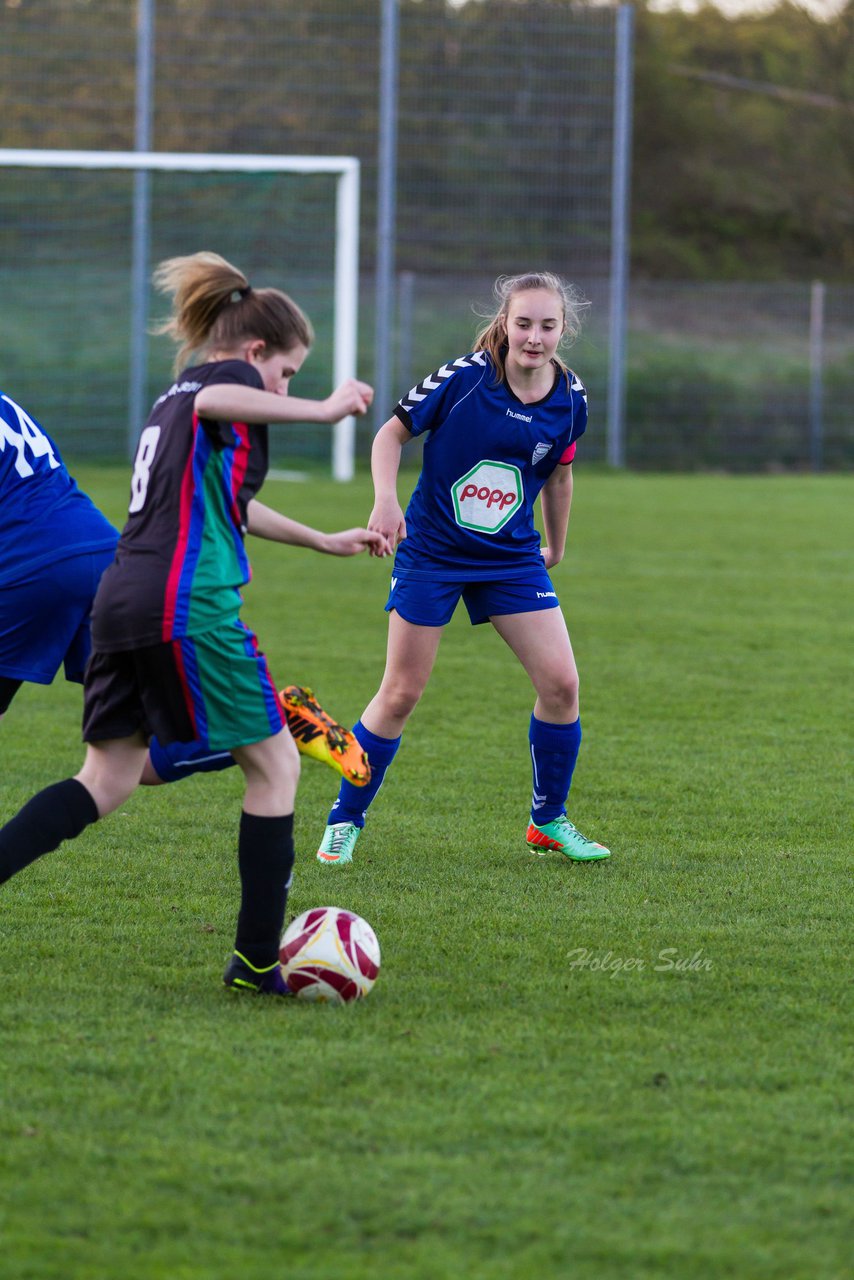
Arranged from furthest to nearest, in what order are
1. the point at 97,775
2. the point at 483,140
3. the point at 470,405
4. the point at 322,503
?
the point at 483,140, the point at 322,503, the point at 470,405, the point at 97,775

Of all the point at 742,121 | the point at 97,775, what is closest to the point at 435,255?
the point at 742,121

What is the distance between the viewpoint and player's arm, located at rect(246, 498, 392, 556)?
3.53 meters

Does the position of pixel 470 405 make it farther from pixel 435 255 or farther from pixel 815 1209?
pixel 435 255

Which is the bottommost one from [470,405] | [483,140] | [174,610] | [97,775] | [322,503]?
[322,503]

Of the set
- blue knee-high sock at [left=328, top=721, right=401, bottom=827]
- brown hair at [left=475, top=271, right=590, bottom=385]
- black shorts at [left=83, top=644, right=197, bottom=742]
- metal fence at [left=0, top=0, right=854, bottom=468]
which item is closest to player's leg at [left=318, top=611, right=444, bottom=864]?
blue knee-high sock at [left=328, top=721, right=401, bottom=827]

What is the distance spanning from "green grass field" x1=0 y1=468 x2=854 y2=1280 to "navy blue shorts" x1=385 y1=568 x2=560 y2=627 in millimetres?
684

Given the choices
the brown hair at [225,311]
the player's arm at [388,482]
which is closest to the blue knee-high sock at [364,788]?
the player's arm at [388,482]

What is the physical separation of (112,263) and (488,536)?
53.7ft

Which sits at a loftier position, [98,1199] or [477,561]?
[477,561]

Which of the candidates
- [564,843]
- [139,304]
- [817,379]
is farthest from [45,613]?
[817,379]

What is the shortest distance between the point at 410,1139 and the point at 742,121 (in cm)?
3860

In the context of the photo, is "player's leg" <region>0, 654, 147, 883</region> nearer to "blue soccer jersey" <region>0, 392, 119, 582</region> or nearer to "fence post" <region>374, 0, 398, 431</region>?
"blue soccer jersey" <region>0, 392, 119, 582</region>

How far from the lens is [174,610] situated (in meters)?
3.37

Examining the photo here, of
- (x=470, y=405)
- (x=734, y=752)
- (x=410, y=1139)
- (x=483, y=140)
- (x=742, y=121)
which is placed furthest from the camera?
(x=742, y=121)
